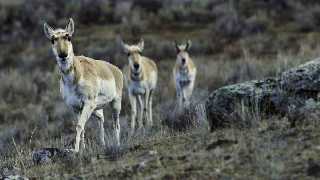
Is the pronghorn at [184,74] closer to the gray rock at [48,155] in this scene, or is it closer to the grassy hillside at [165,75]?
the grassy hillside at [165,75]

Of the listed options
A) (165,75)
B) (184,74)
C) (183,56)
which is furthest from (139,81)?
(165,75)

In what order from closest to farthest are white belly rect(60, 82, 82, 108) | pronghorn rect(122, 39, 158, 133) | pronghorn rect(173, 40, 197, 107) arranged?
1. white belly rect(60, 82, 82, 108)
2. pronghorn rect(122, 39, 158, 133)
3. pronghorn rect(173, 40, 197, 107)

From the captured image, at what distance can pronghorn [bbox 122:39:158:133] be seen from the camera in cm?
1709

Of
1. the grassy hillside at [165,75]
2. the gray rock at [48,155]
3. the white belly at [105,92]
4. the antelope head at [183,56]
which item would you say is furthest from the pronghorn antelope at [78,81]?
the antelope head at [183,56]

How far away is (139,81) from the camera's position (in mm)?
17641

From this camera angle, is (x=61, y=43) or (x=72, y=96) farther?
(x=72, y=96)

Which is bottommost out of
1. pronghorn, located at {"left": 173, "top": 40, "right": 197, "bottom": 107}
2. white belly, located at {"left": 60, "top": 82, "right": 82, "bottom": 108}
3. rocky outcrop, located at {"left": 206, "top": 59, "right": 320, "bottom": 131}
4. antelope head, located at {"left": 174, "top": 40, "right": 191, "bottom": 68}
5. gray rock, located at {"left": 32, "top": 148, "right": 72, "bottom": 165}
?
gray rock, located at {"left": 32, "top": 148, "right": 72, "bottom": 165}

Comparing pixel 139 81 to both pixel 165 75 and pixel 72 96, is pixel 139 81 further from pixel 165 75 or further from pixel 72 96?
pixel 72 96

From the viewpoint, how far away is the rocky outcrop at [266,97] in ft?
27.1

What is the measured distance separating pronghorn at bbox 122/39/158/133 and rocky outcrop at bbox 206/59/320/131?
26.5ft

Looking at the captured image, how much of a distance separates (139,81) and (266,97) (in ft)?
30.4

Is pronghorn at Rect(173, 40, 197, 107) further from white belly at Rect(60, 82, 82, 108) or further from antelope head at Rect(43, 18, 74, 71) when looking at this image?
antelope head at Rect(43, 18, 74, 71)

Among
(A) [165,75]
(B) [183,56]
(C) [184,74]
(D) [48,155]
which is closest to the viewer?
(D) [48,155]

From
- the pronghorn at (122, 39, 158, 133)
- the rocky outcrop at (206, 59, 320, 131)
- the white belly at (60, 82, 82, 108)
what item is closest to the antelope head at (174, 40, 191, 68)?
the pronghorn at (122, 39, 158, 133)
